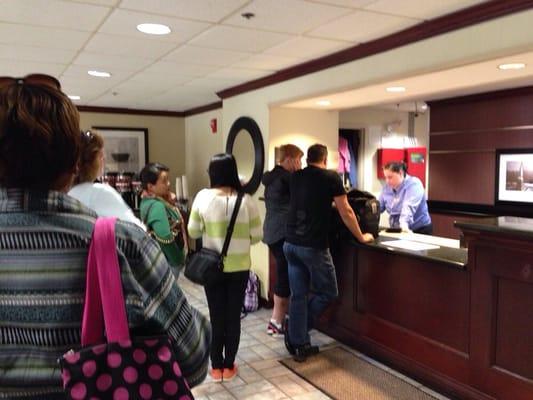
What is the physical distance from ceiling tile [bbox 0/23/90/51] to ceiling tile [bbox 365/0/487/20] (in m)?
1.75

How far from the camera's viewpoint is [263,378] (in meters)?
3.14

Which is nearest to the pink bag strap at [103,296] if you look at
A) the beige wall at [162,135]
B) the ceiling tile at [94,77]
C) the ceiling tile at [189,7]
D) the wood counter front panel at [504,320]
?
the ceiling tile at [189,7]

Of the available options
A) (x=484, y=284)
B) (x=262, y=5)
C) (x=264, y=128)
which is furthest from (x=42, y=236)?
(x=264, y=128)

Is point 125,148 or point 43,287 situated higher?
point 125,148

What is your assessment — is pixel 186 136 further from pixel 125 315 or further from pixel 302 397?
pixel 125 315

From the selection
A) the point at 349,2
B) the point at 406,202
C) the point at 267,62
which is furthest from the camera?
the point at 406,202

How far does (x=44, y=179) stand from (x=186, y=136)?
6569mm

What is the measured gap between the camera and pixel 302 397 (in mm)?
2887

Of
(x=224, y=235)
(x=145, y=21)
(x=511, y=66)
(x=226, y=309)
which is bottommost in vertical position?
(x=226, y=309)

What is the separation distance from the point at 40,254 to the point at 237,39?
2536 millimetres

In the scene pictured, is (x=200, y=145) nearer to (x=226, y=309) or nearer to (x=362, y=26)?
(x=226, y=309)

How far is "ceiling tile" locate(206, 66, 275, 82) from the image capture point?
4.11 metres

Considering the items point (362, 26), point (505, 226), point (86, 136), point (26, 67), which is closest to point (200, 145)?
point (26, 67)

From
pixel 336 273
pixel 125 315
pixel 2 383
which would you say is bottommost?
pixel 336 273
